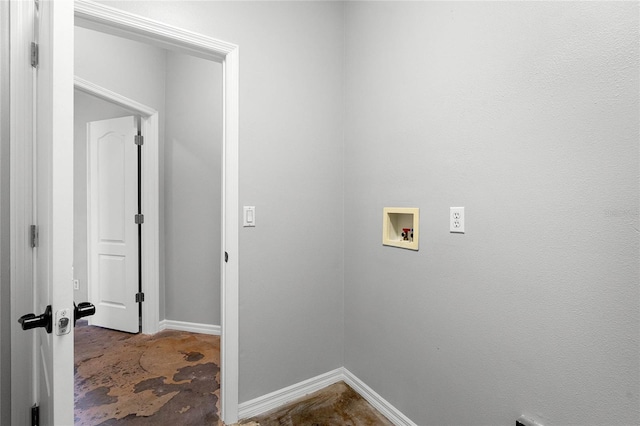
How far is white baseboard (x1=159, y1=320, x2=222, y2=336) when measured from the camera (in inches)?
113

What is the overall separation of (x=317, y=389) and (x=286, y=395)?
0.75 ft

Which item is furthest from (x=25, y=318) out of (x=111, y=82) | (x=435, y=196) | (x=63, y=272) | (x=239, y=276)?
(x=111, y=82)

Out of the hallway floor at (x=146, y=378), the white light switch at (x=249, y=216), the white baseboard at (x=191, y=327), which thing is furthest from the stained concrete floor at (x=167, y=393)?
the white light switch at (x=249, y=216)

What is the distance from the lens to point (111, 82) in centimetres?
246

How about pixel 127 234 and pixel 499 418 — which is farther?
pixel 127 234

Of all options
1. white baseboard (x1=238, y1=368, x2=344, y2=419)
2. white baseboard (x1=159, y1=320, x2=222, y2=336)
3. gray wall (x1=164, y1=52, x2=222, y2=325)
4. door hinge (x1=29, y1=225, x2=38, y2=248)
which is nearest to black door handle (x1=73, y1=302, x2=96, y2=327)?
door hinge (x1=29, y1=225, x2=38, y2=248)

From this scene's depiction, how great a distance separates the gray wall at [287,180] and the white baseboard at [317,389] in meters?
0.04

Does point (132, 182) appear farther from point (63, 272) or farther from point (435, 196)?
point (435, 196)

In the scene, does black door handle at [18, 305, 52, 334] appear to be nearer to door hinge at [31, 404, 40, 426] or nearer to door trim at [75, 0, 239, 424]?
door hinge at [31, 404, 40, 426]

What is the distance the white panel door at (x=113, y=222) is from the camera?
2848mm

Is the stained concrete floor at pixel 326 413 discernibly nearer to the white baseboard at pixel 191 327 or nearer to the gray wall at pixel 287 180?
the gray wall at pixel 287 180

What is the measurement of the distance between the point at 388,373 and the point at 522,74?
1.64 metres

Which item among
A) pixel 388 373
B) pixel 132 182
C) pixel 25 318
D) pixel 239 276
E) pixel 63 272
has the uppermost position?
pixel 132 182

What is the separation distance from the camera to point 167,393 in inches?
76.6
